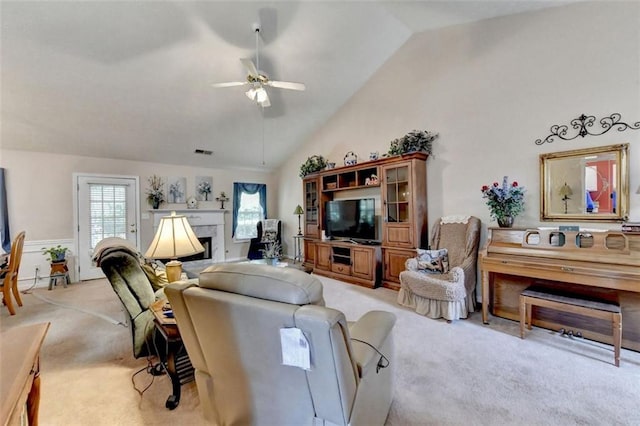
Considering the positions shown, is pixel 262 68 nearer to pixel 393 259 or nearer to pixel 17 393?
pixel 393 259

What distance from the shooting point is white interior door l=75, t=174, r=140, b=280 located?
16.4ft

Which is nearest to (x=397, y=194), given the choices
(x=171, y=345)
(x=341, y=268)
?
(x=341, y=268)

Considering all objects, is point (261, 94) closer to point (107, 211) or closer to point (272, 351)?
point (272, 351)

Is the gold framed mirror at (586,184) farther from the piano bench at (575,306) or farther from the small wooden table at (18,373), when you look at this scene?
the small wooden table at (18,373)

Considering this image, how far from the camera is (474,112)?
358cm

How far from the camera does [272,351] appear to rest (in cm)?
112

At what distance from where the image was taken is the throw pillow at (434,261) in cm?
347

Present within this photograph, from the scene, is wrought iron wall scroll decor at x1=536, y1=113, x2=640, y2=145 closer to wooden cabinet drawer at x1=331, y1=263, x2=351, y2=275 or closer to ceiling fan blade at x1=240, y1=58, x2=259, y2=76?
wooden cabinet drawer at x1=331, y1=263, x2=351, y2=275

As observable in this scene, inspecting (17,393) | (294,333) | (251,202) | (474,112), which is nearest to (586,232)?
(474,112)

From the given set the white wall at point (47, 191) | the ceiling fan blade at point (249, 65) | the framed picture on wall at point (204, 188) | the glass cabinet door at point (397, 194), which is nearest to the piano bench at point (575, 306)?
the glass cabinet door at point (397, 194)

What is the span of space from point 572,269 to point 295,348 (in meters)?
2.66

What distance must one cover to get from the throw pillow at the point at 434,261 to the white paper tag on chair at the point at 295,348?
9.33ft

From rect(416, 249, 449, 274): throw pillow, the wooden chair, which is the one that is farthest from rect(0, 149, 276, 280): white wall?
rect(416, 249, 449, 274): throw pillow

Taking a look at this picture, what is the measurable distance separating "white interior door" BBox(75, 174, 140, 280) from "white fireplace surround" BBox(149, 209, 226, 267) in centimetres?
64
